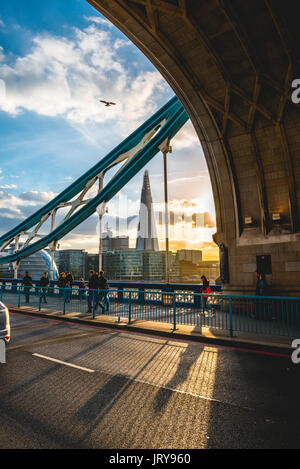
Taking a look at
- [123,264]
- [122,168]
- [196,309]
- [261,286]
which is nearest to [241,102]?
[261,286]

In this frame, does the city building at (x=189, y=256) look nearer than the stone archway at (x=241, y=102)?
No

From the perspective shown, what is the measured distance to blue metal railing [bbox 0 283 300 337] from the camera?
8070 millimetres

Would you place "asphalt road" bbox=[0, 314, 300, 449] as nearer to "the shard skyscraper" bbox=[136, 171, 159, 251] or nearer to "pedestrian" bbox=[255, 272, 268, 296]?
"pedestrian" bbox=[255, 272, 268, 296]

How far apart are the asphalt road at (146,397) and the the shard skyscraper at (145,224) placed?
374 feet

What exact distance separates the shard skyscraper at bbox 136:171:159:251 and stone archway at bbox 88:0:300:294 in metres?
107

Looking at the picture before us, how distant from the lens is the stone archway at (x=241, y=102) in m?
10.6

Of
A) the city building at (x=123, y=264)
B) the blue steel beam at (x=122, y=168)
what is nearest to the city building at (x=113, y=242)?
the city building at (x=123, y=264)

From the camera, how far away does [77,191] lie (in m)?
37.0

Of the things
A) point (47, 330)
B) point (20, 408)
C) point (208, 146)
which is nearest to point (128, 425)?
point (20, 408)

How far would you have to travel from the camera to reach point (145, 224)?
122125 mm

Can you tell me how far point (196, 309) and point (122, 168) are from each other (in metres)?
19.3

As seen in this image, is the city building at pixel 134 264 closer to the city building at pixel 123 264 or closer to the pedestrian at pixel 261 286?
the city building at pixel 123 264
